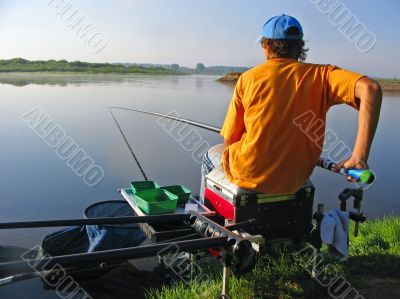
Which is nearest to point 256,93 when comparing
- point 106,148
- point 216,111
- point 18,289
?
point 18,289

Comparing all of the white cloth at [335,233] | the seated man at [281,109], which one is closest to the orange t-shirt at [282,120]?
the seated man at [281,109]

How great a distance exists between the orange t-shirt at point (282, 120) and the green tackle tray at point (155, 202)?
1.83ft

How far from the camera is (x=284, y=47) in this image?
2357 millimetres

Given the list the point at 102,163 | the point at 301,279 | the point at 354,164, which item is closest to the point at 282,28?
the point at 354,164

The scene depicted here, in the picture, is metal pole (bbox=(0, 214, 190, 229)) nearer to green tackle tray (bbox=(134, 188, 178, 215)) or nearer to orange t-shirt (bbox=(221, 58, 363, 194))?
green tackle tray (bbox=(134, 188, 178, 215))

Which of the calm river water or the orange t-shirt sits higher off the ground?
the orange t-shirt

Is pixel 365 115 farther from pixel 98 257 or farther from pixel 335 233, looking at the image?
pixel 98 257

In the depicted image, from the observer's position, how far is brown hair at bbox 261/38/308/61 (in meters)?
2.36

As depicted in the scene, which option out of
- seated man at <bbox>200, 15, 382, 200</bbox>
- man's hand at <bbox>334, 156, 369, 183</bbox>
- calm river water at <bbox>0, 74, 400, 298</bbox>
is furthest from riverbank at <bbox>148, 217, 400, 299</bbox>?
calm river water at <bbox>0, 74, 400, 298</bbox>

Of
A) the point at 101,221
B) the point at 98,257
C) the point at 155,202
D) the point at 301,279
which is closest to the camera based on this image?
the point at 98,257

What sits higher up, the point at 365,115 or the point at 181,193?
the point at 365,115

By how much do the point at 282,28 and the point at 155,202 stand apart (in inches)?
52.0

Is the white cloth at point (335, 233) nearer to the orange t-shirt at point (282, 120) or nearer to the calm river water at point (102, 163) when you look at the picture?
the orange t-shirt at point (282, 120)

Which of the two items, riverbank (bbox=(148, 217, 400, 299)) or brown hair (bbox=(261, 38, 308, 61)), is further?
riverbank (bbox=(148, 217, 400, 299))
